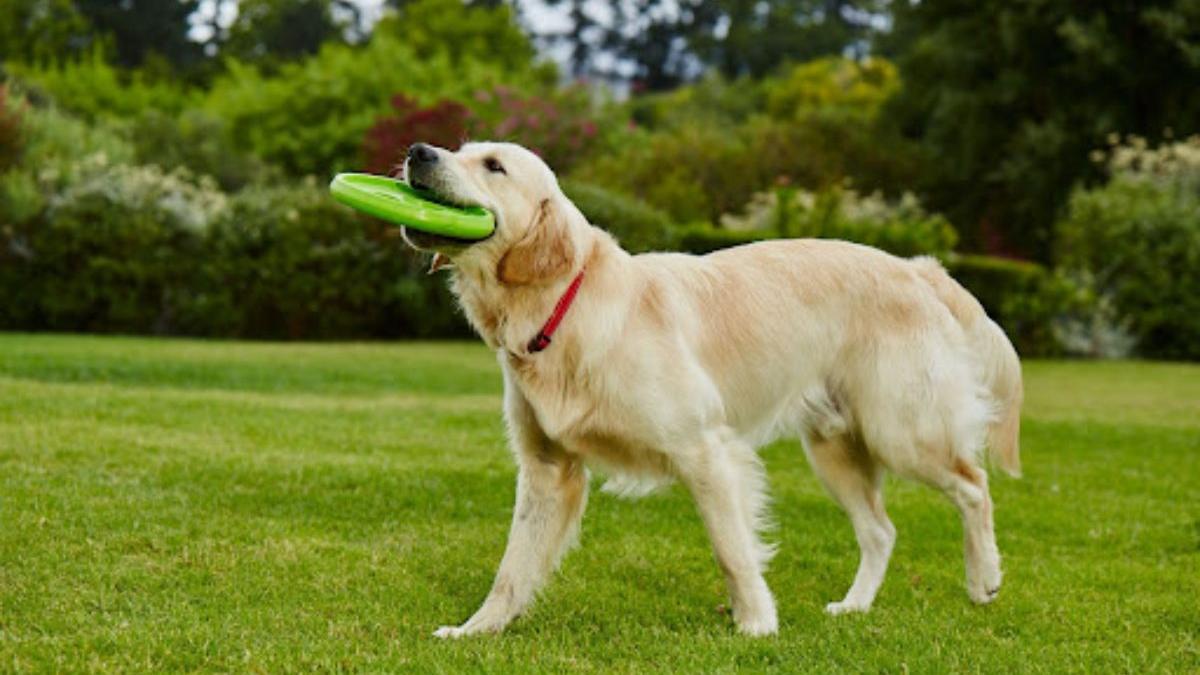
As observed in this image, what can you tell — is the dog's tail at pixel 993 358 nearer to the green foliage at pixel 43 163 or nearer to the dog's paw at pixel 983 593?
the dog's paw at pixel 983 593

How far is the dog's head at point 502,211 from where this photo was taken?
413 cm

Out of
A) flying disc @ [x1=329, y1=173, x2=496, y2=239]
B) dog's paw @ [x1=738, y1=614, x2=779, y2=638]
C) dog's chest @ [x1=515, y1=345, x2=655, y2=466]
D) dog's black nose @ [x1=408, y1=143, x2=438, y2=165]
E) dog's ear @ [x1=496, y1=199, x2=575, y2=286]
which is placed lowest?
dog's paw @ [x1=738, y1=614, x2=779, y2=638]

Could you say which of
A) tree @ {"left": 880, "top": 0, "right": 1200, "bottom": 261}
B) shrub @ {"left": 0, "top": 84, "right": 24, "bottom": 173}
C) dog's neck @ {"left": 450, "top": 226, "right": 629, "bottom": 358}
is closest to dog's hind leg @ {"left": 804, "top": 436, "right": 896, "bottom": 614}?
dog's neck @ {"left": 450, "top": 226, "right": 629, "bottom": 358}

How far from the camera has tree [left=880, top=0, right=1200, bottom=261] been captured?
80.8 ft

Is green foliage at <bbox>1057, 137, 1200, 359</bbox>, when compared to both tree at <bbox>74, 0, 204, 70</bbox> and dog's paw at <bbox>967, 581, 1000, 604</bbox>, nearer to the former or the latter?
dog's paw at <bbox>967, 581, 1000, 604</bbox>

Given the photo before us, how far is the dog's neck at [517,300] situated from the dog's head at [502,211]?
0.02 meters

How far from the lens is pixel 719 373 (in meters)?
4.56

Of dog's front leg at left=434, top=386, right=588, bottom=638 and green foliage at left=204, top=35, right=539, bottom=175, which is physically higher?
green foliage at left=204, top=35, right=539, bottom=175

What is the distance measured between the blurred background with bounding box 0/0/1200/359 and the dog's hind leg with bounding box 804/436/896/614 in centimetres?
1286

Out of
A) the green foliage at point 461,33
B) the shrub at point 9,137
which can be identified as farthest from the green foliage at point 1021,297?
the green foliage at point 461,33

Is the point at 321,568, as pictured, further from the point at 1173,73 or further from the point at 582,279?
the point at 1173,73

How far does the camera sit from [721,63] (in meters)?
57.4

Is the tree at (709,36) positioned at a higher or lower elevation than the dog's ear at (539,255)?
higher

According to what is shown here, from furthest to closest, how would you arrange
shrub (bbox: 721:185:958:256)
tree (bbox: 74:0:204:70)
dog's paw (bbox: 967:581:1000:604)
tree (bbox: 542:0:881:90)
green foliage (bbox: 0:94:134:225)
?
tree (bbox: 542:0:881:90)
tree (bbox: 74:0:204:70)
shrub (bbox: 721:185:958:256)
green foliage (bbox: 0:94:134:225)
dog's paw (bbox: 967:581:1000:604)
